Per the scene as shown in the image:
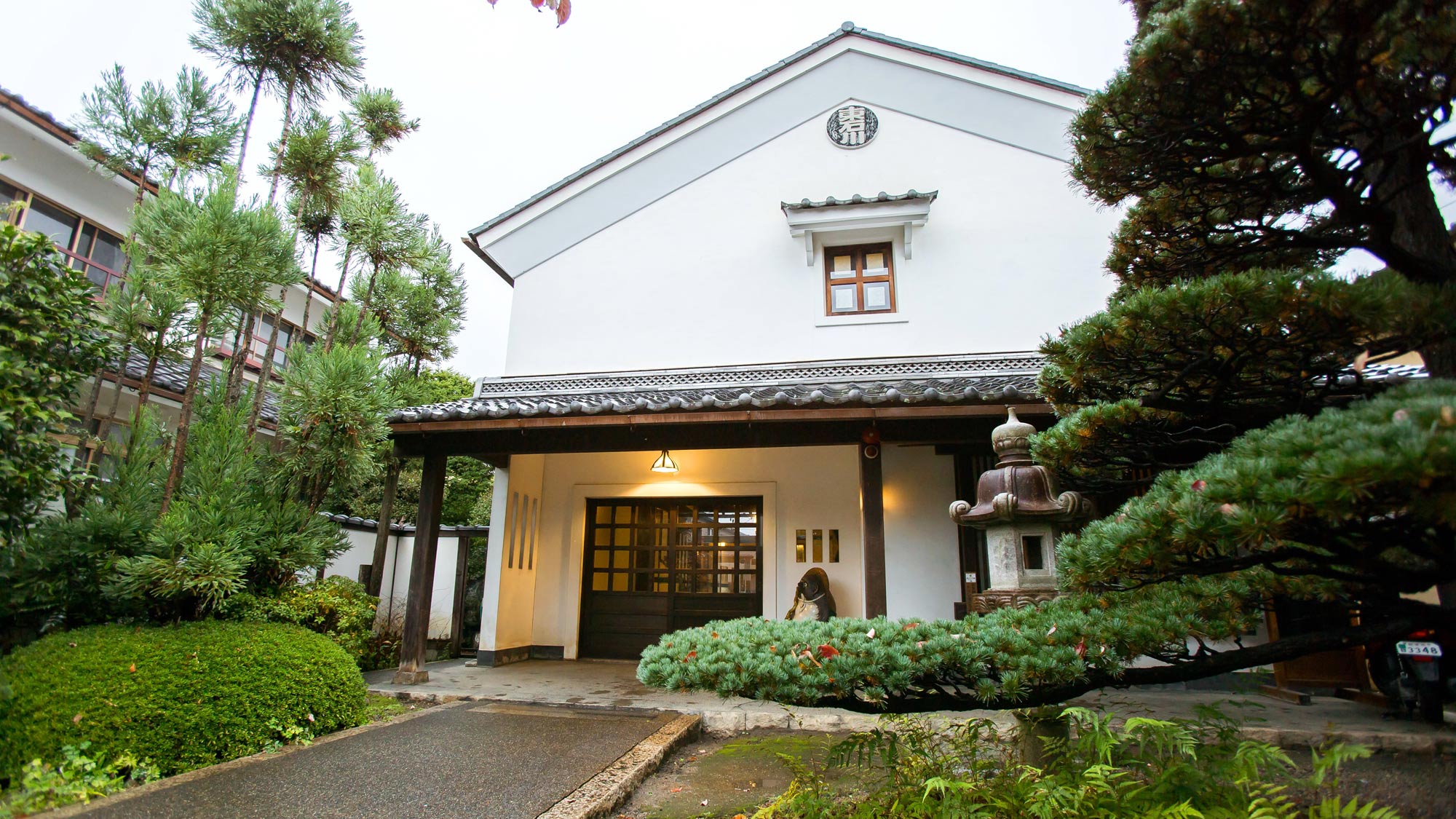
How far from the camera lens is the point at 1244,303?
2.10 metres

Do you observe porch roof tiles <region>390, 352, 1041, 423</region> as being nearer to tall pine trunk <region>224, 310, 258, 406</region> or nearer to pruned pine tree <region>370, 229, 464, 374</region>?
tall pine trunk <region>224, 310, 258, 406</region>

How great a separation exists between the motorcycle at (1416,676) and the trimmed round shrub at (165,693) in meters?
6.74

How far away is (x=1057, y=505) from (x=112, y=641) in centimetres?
515

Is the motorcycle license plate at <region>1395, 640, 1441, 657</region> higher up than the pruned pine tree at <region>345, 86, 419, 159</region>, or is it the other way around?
the pruned pine tree at <region>345, 86, 419, 159</region>

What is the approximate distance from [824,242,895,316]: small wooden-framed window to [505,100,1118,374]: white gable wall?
0.42 feet

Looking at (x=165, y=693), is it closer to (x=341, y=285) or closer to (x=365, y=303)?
(x=341, y=285)

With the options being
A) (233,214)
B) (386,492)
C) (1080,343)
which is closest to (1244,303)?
(1080,343)

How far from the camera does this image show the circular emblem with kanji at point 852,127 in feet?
26.6

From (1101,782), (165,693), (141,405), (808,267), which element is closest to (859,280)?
(808,267)

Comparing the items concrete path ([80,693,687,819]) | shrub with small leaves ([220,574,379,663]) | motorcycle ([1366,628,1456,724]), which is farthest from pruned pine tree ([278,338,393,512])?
motorcycle ([1366,628,1456,724])

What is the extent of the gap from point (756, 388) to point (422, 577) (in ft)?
12.2

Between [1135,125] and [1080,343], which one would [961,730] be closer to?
[1080,343]

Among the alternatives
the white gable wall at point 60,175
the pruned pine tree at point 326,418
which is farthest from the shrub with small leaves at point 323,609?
the white gable wall at point 60,175

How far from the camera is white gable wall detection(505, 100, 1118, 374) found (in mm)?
7395
